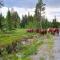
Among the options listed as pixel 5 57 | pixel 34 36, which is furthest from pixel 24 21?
pixel 5 57

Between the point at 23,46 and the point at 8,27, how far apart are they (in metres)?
1.47

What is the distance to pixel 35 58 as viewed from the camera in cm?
962

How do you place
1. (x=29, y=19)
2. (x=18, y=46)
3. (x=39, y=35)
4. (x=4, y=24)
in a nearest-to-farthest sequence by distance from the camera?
(x=18, y=46) → (x=4, y=24) → (x=29, y=19) → (x=39, y=35)

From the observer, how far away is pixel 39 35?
50.2 feet

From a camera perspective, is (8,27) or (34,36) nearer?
(8,27)

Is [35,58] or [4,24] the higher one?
[4,24]

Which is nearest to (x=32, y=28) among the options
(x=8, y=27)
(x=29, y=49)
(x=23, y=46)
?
(x=8, y=27)

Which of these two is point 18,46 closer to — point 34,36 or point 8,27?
point 8,27

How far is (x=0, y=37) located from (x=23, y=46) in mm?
1423

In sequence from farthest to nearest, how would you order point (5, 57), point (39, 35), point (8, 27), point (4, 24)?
point (39, 35) → point (4, 24) → point (8, 27) → point (5, 57)

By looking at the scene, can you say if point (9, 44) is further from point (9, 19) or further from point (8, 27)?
point (9, 19)

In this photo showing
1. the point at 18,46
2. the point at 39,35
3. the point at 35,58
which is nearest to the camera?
the point at 35,58

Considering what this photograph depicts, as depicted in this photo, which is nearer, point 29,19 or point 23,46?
point 23,46

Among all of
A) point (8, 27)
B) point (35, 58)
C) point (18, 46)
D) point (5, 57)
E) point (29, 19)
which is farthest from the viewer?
point (29, 19)
